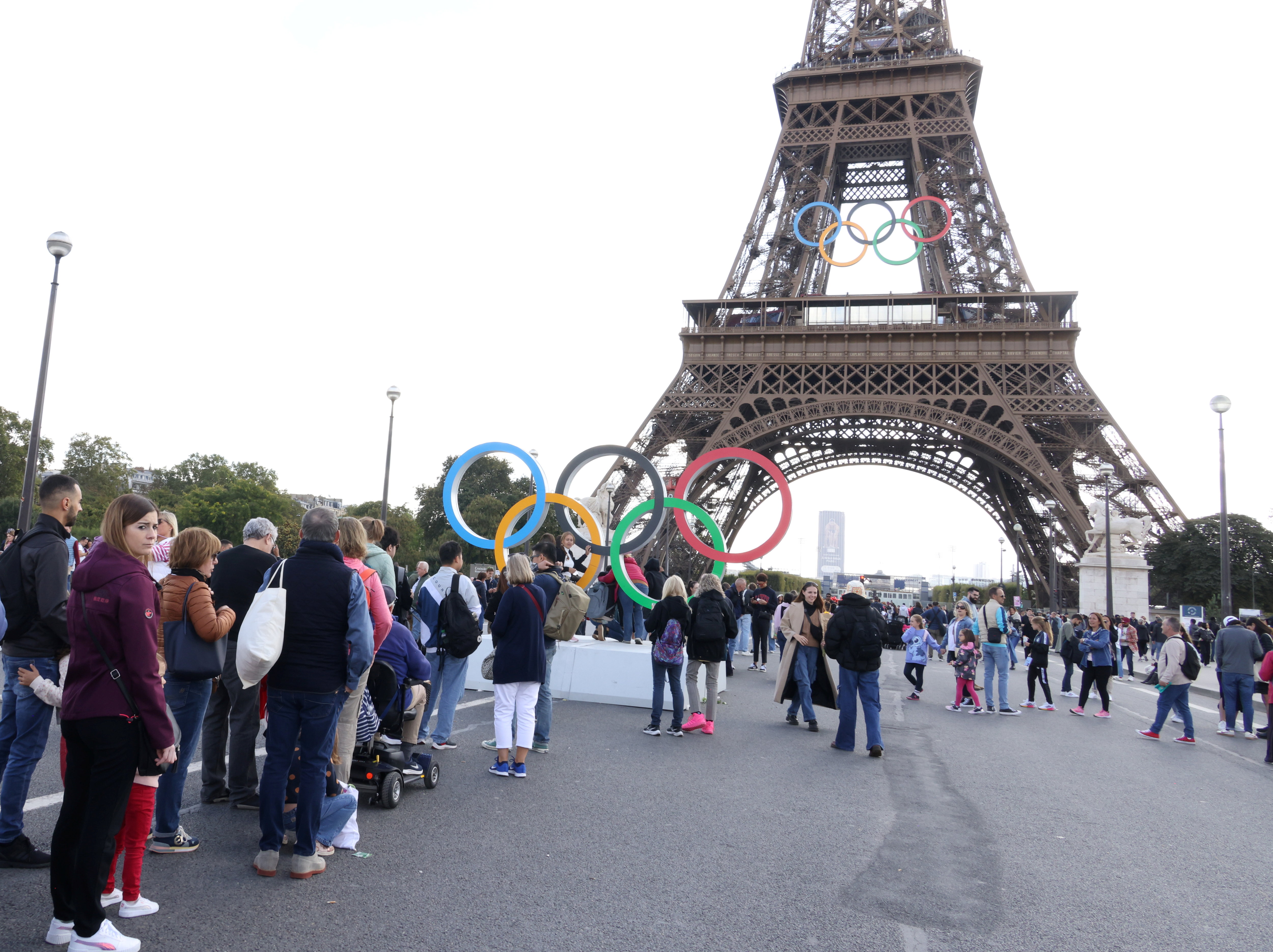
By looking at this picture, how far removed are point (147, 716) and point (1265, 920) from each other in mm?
5303

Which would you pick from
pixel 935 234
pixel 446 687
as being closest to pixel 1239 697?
pixel 446 687

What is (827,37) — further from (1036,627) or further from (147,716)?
(147,716)

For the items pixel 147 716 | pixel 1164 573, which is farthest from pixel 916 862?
pixel 1164 573

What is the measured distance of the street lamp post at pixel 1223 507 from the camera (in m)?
19.0

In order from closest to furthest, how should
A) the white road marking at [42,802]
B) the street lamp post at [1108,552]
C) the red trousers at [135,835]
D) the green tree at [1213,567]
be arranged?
1. the red trousers at [135,835]
2. the white road marking at [42,802]
3. the street lamp post at [1108,552]
4. the green tree at [1213,567]

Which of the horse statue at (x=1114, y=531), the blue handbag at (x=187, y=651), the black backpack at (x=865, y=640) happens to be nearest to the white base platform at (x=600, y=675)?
the black backpack at (x=865, y=640)

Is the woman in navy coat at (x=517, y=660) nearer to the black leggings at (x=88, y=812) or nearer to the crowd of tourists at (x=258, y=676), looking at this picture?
the crowd of tourists at (x=258, y=676)

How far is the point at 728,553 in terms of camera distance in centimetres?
1226

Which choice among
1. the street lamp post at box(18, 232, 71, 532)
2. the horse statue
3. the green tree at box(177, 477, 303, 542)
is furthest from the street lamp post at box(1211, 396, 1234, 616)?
the green tree at box(177, 477, 303, 542)

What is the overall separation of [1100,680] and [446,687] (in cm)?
977

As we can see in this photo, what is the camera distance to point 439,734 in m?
6.89

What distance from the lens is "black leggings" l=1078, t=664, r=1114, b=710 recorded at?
1191 cm

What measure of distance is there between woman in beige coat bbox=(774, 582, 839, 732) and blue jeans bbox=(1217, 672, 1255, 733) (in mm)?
5587

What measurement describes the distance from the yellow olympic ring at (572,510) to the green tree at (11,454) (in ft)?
163
